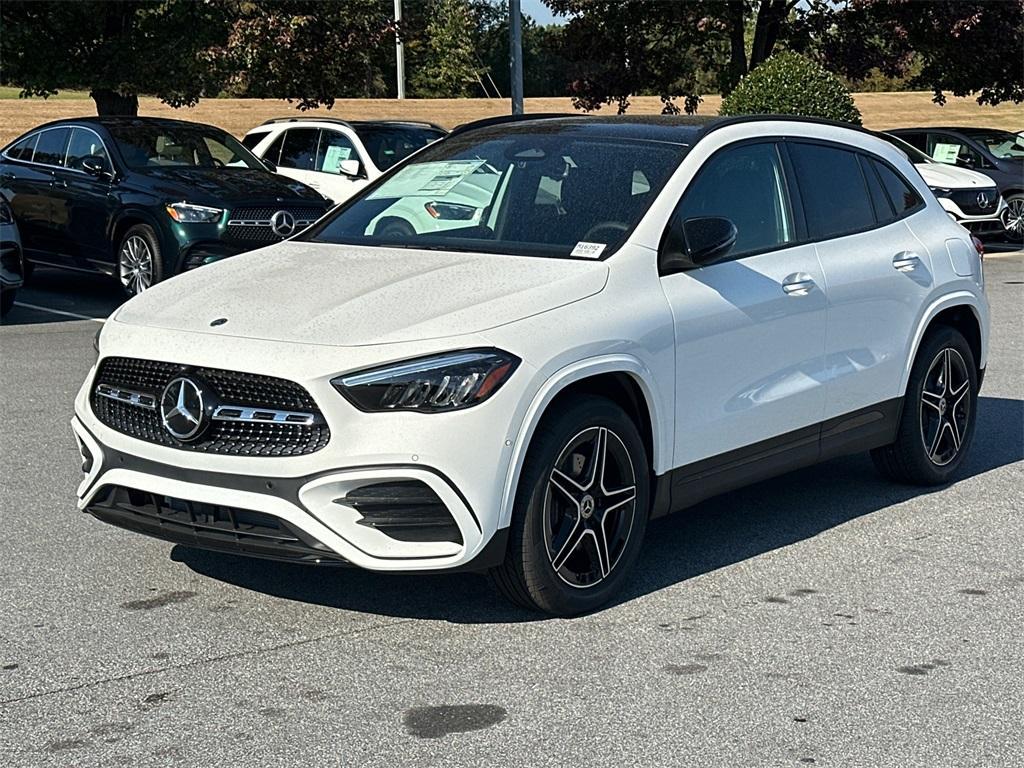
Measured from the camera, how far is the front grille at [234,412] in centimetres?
493

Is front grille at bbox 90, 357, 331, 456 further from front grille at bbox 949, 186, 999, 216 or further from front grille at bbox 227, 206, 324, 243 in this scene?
front grille at bbox 949, 186, 999, 216

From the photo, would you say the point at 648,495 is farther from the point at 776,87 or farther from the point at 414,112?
the point at 414,112

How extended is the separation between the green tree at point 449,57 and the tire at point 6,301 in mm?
49802

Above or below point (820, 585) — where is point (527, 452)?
above

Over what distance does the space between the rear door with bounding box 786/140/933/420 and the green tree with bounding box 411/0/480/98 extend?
5615 cm

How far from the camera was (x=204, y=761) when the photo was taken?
13.5 feet

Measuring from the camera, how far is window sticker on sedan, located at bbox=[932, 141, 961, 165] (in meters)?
22.4

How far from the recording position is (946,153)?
22.4 m

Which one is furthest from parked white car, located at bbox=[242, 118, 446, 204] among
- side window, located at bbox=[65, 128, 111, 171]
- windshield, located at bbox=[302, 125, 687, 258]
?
windshield, located at bbox=[302, 125, 687, 258]

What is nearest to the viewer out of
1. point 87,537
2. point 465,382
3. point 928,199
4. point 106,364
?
point 465,382

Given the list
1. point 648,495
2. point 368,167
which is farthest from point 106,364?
point 368,167

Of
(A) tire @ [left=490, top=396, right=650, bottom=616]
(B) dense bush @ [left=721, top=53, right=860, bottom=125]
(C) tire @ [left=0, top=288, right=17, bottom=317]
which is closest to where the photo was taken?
(A) tire @ [left=490, top=396, right=650, bottom=616]

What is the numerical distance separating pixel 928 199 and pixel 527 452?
3346 millimetres

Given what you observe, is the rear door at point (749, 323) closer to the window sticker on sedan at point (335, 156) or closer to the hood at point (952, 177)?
the window sticker on sedan at point (335, 156)
